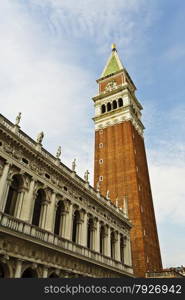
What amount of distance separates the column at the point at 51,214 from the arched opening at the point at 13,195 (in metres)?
2.95

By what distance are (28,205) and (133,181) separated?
1065 inches

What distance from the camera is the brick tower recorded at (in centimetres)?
3735

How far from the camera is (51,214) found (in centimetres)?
1922

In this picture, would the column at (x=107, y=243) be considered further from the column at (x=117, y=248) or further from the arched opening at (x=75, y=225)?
the arched opening at (x=75, y=225)

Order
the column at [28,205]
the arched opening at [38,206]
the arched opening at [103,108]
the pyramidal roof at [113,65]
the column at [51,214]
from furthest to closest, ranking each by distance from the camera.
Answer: the pyramidal roof at [113,65], the arched opening at [103,108], the column at [51,214], the arched opening at [38,206], the column at [28,205]

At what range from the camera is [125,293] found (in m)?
8.38

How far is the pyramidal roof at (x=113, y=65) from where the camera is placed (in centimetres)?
6083

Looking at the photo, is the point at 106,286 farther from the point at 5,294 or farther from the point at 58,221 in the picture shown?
the point at 58,221

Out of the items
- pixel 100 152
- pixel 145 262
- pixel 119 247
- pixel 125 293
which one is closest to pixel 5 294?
pixel 125 293

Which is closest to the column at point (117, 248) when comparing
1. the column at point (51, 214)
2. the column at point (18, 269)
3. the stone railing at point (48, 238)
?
the stone railing at point (48, 238)

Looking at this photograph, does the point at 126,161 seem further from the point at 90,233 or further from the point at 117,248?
the point at 90,233

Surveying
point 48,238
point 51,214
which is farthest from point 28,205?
point 48,238


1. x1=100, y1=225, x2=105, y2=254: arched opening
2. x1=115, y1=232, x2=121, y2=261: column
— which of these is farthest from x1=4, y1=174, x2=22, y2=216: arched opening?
x1=115, y1=232, x2=121, y2=261: column

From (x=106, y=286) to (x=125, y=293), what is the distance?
2.14 ft
